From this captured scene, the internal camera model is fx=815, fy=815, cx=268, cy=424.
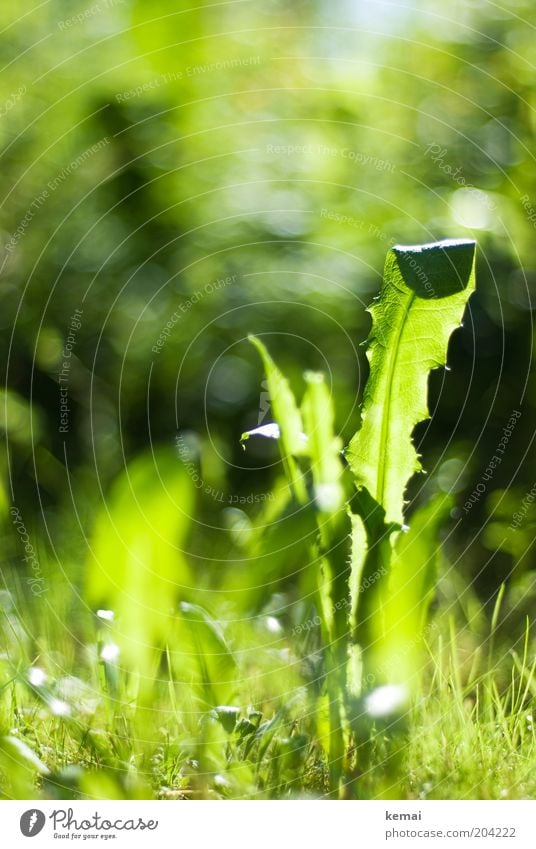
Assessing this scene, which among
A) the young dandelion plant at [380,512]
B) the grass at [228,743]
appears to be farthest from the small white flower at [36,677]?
the young dandelion plant at [380,512]

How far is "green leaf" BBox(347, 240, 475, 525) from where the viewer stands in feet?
1.47

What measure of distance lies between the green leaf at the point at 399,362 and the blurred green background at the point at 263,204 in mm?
316

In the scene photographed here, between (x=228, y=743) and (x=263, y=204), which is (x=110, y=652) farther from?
(x=263, y=204)

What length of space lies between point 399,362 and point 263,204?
39 centimetres

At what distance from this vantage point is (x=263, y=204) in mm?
809

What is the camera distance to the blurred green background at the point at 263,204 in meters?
0.79

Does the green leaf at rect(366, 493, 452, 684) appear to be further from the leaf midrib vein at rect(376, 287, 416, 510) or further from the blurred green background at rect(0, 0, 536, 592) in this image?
the blurred green background at rect(0, 0, 536, 592)

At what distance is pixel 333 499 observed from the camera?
476 mm

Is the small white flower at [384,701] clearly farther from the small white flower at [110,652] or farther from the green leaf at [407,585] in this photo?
the small white flower at [110,652]

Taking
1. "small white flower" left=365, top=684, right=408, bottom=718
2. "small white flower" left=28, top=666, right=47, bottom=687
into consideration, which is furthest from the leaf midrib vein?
"small white flower" left=28, top=666, right=47, bottom=687
